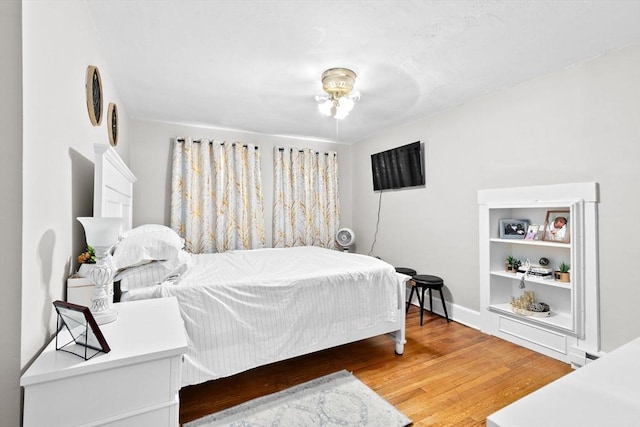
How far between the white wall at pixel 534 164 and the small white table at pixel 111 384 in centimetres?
299

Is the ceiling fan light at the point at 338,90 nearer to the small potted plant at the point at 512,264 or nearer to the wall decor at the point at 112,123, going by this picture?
the wall decor at the point at 112,123

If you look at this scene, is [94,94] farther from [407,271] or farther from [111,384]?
[407,271]

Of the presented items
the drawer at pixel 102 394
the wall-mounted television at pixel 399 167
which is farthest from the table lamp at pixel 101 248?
the wall-mounted television at pixel 399 167

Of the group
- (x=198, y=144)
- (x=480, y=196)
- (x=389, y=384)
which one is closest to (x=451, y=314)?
(x=480, y=196)

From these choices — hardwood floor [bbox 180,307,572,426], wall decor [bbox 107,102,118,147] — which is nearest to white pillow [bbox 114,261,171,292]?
hardwood floor [bbox 180,307,572,426]

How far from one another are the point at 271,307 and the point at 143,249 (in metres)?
0.95

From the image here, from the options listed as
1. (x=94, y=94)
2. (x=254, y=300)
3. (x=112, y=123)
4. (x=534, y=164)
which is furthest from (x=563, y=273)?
(x=112, y=123)

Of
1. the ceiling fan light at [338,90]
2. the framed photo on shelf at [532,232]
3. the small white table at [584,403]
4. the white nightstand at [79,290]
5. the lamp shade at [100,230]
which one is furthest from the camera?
the framed photo on shelf at [532,232]

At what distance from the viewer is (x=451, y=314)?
11.3ft

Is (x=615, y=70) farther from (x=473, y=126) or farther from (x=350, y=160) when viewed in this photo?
(x=350, y=160)

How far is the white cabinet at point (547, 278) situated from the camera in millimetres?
2346

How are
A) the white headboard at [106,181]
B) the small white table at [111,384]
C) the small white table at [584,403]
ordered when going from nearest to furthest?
1. the small white table at [584,403]
2. the small white table at [111,384]
3. the white headboard at [106,181]

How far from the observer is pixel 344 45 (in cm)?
213

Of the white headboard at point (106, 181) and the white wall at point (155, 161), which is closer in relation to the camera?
the white headboard at point (106, 181)
